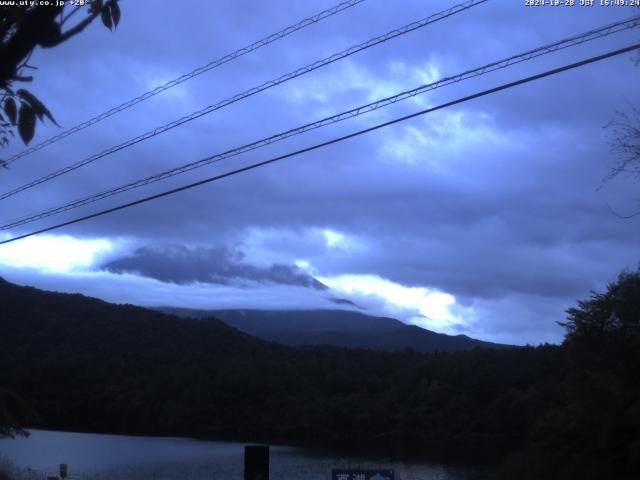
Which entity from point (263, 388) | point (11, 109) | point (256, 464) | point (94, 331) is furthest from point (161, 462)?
point (94, 331)

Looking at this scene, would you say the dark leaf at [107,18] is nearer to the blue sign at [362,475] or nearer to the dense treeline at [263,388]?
the blue sign at [362,475]

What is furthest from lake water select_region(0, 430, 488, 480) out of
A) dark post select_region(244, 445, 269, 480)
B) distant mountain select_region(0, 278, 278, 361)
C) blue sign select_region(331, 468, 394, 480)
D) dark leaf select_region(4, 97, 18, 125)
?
dark leaf select_region(4, 97, 18, 125)

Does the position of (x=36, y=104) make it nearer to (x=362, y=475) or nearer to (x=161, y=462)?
(x=362, y=475)

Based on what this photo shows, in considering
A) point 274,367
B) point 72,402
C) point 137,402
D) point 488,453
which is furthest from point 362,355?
point 488,453

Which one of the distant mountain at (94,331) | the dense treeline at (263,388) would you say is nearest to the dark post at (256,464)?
the dense treeline at (263,388)

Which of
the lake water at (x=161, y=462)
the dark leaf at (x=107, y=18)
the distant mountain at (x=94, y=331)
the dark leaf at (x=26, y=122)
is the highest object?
the distant mountain at (x=94, y=331)

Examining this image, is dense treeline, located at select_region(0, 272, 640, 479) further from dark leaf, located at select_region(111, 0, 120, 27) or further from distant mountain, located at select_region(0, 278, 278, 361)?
dark leaf, located at select_region(111, 0, 120, 27)

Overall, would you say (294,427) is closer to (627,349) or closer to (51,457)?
(51,457)
